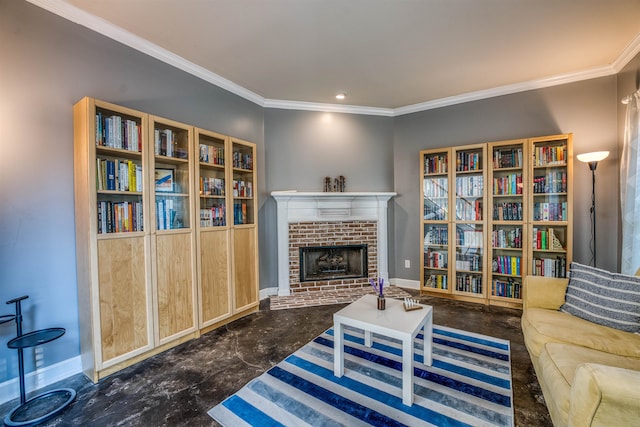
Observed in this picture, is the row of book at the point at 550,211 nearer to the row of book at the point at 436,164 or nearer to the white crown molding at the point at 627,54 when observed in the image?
the row of book at the point at 436,164

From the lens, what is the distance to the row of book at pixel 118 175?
2027mm

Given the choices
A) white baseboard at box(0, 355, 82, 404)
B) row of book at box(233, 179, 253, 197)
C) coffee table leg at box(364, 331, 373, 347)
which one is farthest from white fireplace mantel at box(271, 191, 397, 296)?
white baseboard at box(0, 355, 82, 404)

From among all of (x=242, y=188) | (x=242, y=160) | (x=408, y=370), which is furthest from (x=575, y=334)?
(x=242, y=160)

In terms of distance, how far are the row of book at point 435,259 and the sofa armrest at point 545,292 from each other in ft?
4.74

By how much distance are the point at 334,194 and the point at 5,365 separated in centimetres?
335

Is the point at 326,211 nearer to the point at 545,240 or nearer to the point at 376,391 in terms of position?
the point at 376,391

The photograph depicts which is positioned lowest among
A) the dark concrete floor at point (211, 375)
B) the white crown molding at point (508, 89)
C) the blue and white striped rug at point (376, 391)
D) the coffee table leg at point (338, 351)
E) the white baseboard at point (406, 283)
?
the dark concrete floor at point (211, 375)

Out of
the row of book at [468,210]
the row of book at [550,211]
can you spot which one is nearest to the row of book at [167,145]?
the row of book at [468,210]

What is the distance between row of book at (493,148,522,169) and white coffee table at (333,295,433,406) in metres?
2.33

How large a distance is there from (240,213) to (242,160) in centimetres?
62

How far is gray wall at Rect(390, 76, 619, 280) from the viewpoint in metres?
2.98

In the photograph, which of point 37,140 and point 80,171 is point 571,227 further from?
point 37,140

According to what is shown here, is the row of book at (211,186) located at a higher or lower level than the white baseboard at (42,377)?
higher

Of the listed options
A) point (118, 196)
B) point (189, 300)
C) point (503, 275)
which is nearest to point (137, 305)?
point (189, 300)
